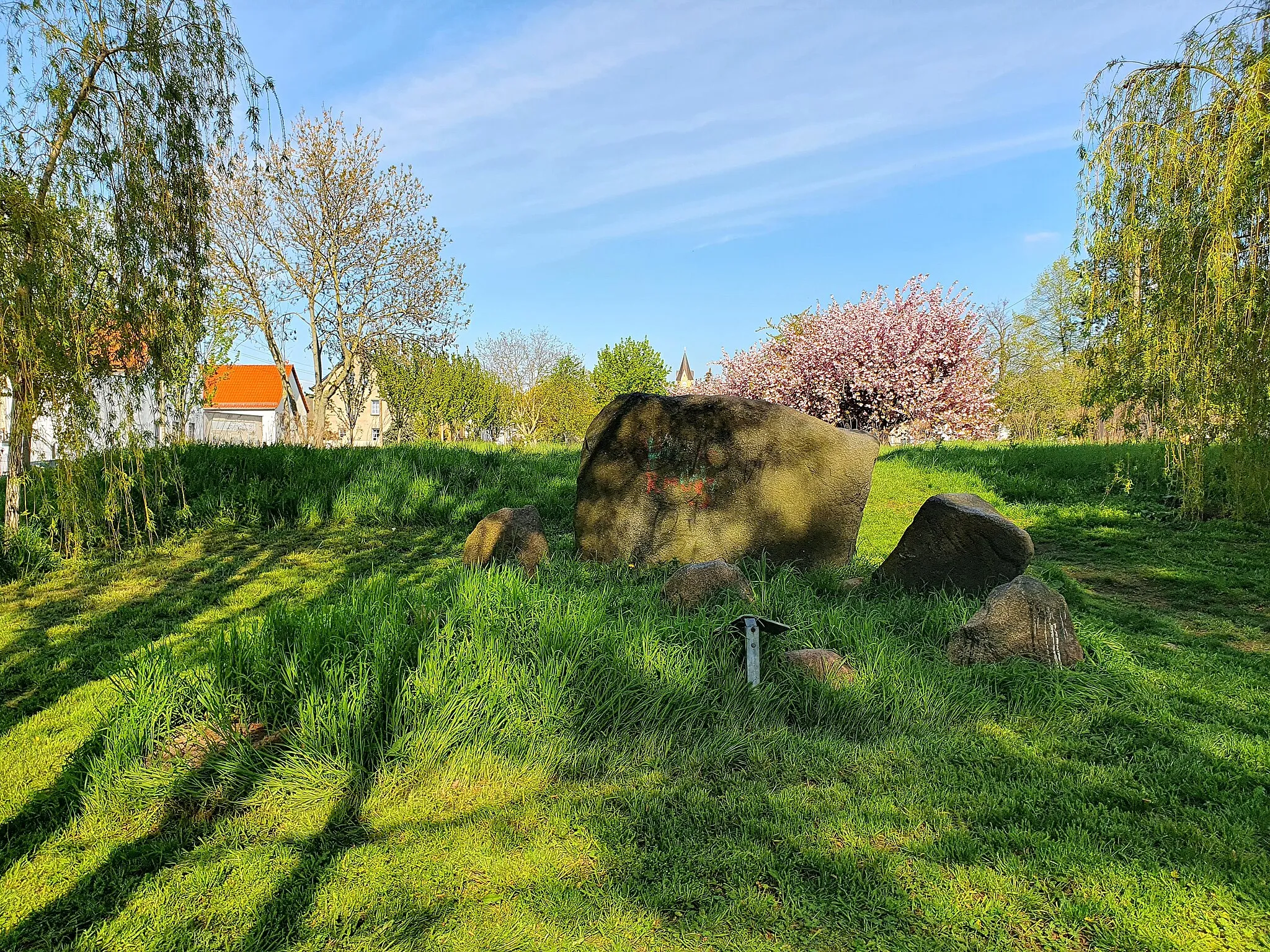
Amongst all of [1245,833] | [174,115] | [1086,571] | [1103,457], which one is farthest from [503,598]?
[1103,457]

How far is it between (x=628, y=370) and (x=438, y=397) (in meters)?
20.9

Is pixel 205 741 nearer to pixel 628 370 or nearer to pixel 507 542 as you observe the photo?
pixel 507 542

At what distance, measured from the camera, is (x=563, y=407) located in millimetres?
52469

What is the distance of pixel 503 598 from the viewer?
4.14 meters

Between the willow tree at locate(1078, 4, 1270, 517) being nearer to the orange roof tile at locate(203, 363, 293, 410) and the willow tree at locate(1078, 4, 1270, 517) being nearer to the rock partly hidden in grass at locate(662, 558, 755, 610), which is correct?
the rock partly hidden in grass at locate(662, 558, 755, 610)

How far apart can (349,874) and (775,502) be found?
4.80 meters

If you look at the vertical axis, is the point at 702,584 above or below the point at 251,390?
below

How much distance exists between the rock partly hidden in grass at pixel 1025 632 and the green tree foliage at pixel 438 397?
34.3 m

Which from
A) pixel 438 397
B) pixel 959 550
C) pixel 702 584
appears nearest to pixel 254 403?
pixel 438 397

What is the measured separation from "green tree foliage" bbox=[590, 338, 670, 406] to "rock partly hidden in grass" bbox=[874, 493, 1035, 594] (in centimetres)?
5152

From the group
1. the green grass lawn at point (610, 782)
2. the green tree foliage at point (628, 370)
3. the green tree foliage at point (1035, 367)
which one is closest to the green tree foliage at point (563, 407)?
the green tree foliage at point (628, 370)

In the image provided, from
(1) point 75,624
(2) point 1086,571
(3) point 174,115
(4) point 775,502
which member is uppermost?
(3) point 174,115

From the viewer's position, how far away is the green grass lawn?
2193 millimetres

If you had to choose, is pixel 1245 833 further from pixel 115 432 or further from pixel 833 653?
pixel 115 432
